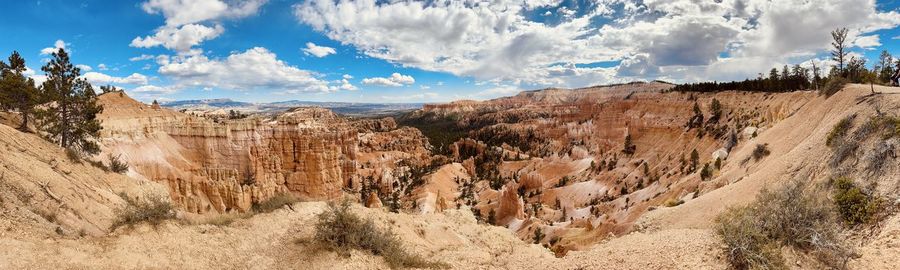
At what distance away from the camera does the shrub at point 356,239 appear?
33.0 feet

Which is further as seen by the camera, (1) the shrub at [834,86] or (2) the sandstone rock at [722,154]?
(2) the sandstone rock at [722,154]

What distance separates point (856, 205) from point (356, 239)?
1078cm

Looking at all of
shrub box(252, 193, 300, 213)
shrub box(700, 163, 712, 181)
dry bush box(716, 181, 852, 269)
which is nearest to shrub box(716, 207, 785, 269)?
dry bush box(716, 181, 852, 269)

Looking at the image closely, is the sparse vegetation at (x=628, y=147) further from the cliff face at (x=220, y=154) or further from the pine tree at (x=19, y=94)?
the pine tree at (x=19, y=94)

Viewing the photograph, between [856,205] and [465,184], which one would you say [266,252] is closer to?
[856,205]

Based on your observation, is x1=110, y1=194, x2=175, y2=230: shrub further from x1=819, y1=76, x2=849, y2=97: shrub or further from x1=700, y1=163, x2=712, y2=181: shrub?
x1=819, y1=76, x2=849, y2=97: shrub

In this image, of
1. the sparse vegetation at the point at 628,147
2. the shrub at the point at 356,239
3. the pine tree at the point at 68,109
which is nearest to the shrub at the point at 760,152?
the shrub at the point at 356,239

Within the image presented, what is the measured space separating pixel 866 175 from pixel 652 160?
40.3m

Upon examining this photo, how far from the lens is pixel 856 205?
358 inches

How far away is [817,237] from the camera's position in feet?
24.6

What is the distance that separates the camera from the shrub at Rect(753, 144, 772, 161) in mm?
24016

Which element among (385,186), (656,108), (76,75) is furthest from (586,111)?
(76,75)

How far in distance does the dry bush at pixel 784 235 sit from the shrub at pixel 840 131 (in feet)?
26.2

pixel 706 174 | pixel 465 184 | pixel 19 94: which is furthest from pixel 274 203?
pixel 465 184
